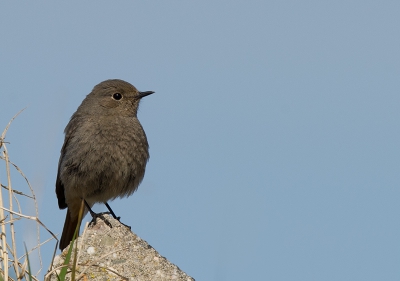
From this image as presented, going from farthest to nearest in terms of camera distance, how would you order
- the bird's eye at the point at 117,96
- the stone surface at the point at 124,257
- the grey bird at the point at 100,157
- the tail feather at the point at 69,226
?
1. the bird's eye at the point at 117,96
2. the tail feather at the point at 69,226
3. the grey bird at the point at 100,157
4. the stone surface at the point at 124,257

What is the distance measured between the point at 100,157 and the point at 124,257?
287 cm

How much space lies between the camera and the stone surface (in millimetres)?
3770

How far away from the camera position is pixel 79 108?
753 centimetres

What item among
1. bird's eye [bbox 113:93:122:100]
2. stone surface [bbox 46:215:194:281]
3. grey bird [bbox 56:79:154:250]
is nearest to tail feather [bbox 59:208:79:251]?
grey bird [bbox 56:79:154:250]

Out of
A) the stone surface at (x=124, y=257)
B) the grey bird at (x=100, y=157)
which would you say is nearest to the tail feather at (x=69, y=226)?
the grey bird at (x=100, y=157)

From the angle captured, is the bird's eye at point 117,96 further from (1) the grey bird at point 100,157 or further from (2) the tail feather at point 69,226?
(2) the tail feather at point 69,226

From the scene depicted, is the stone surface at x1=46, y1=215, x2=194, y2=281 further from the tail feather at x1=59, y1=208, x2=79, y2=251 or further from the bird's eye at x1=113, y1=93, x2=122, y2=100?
the bird's eye at x1=113, y1=93, x2=122, y2=100

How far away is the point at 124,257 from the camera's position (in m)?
3.86

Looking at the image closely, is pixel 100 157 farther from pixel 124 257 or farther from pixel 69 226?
pixel 124 257

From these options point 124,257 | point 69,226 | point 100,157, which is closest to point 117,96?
point 100,157

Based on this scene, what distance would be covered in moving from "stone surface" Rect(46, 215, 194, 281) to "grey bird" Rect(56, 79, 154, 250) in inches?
101

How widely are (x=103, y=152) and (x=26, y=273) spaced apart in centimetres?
337

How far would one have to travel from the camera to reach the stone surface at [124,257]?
3.77m

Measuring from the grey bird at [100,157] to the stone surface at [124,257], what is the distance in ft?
8.40
